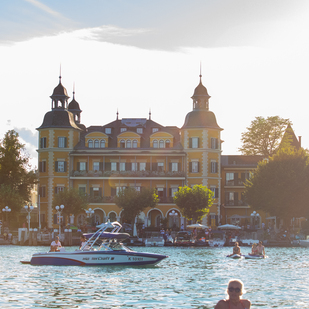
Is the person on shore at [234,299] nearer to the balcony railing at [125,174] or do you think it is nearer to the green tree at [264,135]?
the balcony railing at [125,174]

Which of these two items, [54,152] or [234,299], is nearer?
[234,299]

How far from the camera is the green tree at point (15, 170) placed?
74.7 meters

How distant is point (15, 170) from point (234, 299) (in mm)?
67325

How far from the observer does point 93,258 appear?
37219 millimetres

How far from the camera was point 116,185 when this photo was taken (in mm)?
82750

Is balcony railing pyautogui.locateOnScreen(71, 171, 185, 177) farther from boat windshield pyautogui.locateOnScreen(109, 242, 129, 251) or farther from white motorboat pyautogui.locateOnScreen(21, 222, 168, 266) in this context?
white motorboat pyautogui.locateOnScreen(21, 222, 168, 266)

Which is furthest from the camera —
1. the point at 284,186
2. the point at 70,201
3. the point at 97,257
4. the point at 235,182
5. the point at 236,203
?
the point at 235,182

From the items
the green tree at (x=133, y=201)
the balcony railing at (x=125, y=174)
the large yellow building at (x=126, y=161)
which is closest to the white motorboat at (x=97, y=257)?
the green tree at (x=133, y=201)

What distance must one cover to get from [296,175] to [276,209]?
4.38 m

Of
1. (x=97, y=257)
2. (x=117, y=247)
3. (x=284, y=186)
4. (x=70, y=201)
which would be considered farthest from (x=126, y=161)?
(x=97, y=257)

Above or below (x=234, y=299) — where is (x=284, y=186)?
above

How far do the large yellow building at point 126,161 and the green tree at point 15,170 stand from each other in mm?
5025

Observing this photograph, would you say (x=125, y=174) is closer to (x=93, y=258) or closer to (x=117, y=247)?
(x=117, y=247)

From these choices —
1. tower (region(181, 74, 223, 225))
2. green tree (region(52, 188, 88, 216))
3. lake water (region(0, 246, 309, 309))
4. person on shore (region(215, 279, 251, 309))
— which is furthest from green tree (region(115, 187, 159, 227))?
person on shore (region(215, 279, 251, 309))
